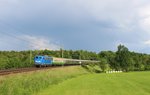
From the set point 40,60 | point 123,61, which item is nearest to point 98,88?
point 40,60

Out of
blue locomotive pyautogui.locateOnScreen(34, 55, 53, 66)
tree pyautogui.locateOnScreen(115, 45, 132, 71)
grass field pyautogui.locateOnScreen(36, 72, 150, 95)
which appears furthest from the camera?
tree pyautogui.locateOnScreen(115, 45, 132, 71)

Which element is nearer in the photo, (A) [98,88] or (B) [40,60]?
(A) [98,88]

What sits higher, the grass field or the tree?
the tree

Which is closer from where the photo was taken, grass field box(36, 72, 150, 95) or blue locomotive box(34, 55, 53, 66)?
grass field box(36, 72, 150, 95)

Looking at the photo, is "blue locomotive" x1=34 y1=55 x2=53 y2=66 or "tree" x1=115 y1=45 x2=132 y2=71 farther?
"tree" x1=115 y1=45 x2=132 y2=71

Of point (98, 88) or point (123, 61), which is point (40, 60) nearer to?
point (98, 88)

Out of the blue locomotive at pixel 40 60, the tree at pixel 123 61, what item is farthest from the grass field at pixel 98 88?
the tree at pixel 123 61

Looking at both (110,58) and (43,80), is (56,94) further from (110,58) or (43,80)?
(110,58)

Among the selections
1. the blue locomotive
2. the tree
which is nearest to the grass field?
the blue locomotive

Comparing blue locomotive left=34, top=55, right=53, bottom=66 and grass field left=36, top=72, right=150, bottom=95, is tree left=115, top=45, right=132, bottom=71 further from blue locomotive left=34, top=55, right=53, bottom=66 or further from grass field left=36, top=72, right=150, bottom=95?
grass field left=36, top=72, right=150, bottom=95

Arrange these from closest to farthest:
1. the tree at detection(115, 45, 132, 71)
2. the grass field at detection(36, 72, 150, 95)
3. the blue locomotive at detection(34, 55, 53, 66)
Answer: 1. the grass field at detection(36, 72, 150, 95)
2. the blue locomotive at detection(34, 55, 53, 66)
3. the tree at detection(115, 45, 132, 71)

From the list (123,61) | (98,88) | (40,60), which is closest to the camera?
(98,88)

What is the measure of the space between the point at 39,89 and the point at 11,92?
9730 mm

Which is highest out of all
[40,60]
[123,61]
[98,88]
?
[40,60]
